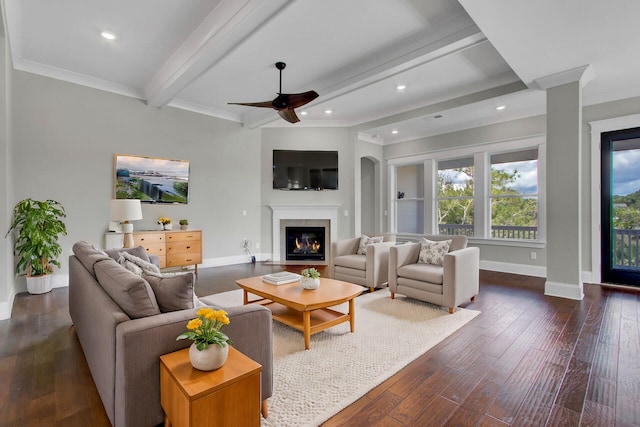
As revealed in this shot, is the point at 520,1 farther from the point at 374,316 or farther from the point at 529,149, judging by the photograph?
the point at 529,149

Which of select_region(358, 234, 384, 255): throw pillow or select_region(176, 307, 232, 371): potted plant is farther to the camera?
select_region(358, 234, 384, 255): throw pillow

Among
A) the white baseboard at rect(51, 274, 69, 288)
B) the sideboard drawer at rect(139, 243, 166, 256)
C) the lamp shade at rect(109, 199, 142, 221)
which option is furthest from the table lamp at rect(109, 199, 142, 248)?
the white baseboard at rect(51, 274, 69, 288)

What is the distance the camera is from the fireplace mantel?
21.7ft

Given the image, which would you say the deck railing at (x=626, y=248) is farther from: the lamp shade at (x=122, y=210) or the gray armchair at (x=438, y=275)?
the lamp shade at (x=122, y=210)

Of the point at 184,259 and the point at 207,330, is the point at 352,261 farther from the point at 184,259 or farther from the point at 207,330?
the point at 207,330

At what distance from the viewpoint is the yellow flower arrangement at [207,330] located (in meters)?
1.33

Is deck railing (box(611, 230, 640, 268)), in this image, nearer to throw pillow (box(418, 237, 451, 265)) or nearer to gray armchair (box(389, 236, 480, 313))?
gray armchair (box(389, 236, 480, 313))

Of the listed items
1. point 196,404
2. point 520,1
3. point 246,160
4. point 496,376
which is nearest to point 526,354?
point 496,376

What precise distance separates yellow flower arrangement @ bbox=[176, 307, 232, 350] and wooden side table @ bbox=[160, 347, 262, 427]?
11cm

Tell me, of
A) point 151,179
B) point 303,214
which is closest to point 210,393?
point 151,179

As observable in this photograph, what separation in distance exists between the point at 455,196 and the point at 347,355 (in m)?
5.00

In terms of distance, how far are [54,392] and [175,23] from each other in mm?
3427

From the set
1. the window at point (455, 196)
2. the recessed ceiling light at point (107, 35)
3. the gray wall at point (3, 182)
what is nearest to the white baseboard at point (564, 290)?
the window at point (455, 196)

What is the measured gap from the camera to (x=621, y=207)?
4570 mm
